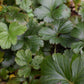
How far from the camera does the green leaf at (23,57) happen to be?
132 cm

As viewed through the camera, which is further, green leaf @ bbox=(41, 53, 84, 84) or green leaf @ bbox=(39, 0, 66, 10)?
green leaf @ bbox=(39, 0, 66, 10)

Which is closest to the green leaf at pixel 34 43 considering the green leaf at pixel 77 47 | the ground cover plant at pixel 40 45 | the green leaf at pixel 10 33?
the ground cover plant at pixel 40 45

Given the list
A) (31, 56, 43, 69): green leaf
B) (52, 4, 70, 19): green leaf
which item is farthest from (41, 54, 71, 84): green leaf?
(52, 4, 70, 19): green leaf

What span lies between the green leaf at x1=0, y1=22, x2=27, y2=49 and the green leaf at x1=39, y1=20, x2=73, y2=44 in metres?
0.26

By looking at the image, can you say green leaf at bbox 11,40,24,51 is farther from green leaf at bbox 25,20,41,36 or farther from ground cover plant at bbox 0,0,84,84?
green leaf at bbox 25,20,41,36

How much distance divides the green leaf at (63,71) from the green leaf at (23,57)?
238 millimetres

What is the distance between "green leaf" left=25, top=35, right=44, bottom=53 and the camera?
1.37 m

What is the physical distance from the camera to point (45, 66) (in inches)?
45.9

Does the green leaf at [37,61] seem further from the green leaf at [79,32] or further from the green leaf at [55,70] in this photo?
the green leaf at [79,32]

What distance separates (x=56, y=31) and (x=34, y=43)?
316mm

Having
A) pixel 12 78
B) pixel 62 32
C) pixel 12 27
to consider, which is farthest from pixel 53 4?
pixel 12 78

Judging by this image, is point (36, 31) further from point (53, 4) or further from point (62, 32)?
point (53, 4)

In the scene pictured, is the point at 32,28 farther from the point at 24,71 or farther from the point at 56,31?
the point at 24,71

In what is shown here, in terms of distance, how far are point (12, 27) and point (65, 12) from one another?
0.70 m
